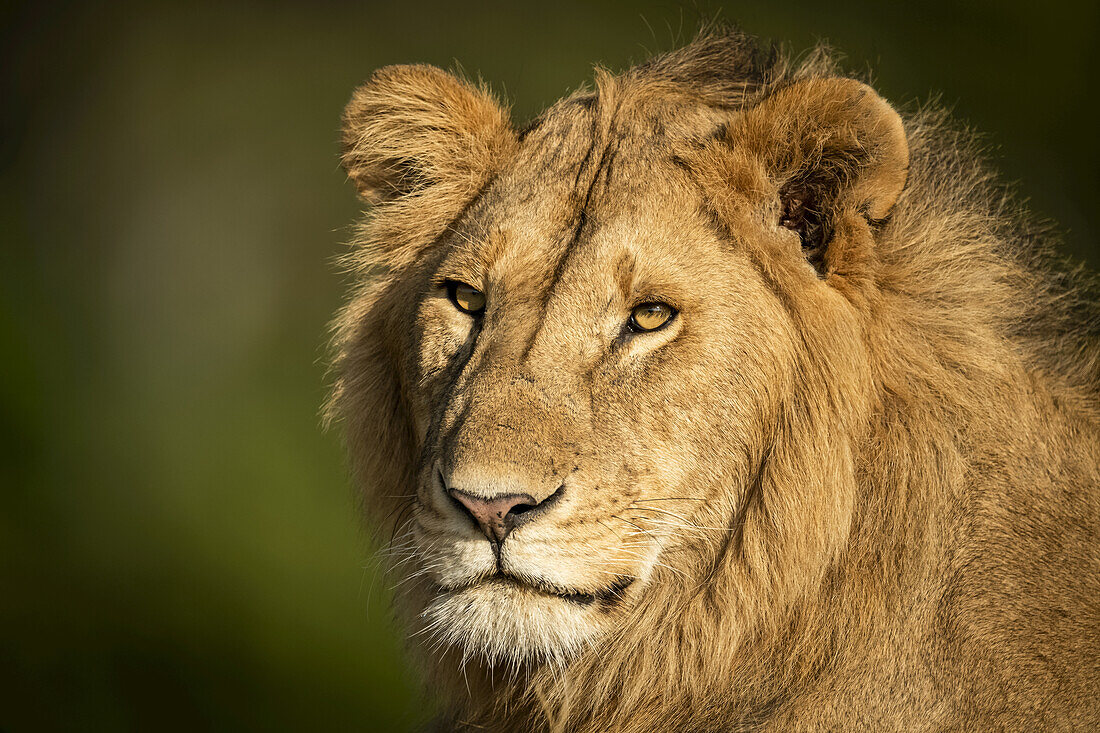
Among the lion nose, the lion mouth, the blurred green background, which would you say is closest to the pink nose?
the lion nose

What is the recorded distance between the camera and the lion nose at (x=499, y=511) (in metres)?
2.51

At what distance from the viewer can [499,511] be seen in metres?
2.51

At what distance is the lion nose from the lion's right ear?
4.29 ft

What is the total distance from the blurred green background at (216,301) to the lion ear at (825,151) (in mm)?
4446

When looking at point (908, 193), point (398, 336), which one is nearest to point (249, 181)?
point (398, 336)

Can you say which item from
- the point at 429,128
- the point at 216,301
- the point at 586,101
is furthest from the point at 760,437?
the point at 216,301

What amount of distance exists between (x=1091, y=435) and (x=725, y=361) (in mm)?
991

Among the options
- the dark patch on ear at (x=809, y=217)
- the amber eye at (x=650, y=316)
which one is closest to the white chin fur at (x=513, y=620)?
the amber eye at (x=650, y=316)

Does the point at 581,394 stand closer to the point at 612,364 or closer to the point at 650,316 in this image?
the point at 612,364

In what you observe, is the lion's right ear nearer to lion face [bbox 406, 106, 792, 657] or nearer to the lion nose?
lion face [bbox 406, 106, 792, 657]

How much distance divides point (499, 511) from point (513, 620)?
29 cm

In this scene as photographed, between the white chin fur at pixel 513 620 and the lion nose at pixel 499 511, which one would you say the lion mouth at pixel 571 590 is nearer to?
the white chin fur at pixel 513 620

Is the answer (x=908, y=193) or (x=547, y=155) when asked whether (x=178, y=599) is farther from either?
(x=908, y=193)

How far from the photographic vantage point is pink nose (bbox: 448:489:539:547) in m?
2.51
